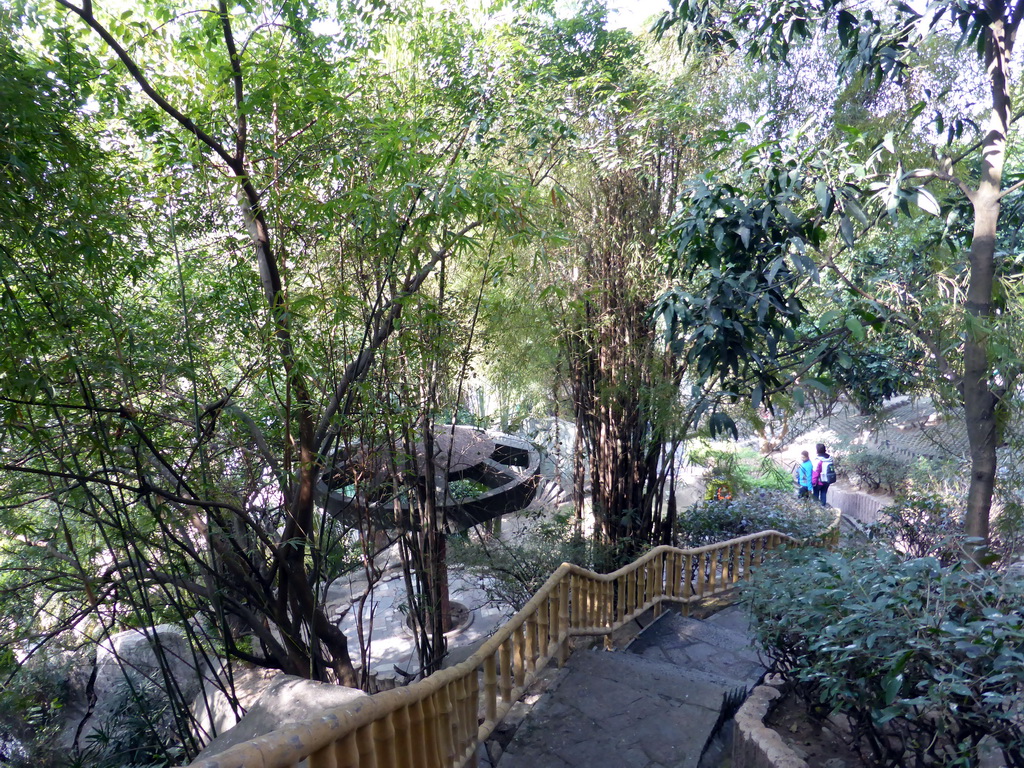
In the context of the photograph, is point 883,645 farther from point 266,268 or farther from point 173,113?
point 173,113

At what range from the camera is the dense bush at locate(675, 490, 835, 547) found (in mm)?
7657

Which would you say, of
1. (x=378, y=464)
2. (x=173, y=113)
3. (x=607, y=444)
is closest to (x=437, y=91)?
(x=173, y=113)

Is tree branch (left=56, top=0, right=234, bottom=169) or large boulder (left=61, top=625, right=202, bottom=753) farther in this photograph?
large boulder (left=61, top=625, right=202, bottom=753)

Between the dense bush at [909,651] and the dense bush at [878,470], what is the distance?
824 cm

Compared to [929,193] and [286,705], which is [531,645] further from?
[929,193]

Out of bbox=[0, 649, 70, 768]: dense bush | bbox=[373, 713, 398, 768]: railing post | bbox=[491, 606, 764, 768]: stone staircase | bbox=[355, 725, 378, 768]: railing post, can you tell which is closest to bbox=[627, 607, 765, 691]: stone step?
bbox=[491, 606, 764, 768]: stone staircase

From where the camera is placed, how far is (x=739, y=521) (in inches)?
311

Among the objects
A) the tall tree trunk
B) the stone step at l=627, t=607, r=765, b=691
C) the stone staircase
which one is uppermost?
the tall tree trunk

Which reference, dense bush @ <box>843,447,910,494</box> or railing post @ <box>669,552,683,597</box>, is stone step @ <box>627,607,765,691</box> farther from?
dense bush @ <box>843,447,910,494</box>

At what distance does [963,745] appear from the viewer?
6.56 ft

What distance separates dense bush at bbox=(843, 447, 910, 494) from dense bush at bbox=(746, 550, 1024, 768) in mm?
8237

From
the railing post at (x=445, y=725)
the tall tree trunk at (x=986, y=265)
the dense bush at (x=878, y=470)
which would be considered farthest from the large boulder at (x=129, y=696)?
the dense bush at (x=878, y=470)

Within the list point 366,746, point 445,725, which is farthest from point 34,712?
point 366,746

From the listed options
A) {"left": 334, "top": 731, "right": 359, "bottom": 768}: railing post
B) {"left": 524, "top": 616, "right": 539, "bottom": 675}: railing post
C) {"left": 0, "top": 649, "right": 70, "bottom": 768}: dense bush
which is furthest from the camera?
{"left": 0, "top": 649, "right": 70, "bottom": 768}: dense bush
